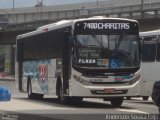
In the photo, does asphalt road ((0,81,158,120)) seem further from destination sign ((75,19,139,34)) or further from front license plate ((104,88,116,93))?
destination sign ((75,19,139,34))

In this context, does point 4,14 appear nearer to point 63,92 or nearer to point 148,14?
point 148,14

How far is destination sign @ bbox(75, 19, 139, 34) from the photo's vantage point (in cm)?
2219

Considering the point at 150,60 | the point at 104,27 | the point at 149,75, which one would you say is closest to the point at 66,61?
the point at 104,27

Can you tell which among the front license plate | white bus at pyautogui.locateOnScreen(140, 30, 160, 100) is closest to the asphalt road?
the front license plate

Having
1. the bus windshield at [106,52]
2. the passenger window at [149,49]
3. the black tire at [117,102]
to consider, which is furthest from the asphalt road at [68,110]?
the passenger window at [149,49]

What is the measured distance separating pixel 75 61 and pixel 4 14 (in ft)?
296

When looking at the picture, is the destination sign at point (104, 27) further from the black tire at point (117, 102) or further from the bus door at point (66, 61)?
the black tire at point (117, 102)

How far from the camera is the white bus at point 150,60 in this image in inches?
990

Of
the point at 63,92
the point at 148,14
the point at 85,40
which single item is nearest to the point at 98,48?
the point at 85,40

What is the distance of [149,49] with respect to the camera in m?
25.8

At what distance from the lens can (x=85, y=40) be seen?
2203 centimetres

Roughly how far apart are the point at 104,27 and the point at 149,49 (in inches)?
165

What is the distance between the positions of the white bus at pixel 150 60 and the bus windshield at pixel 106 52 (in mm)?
3082

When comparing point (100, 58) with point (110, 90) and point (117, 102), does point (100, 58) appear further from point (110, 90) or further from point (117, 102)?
point (117, 102)
